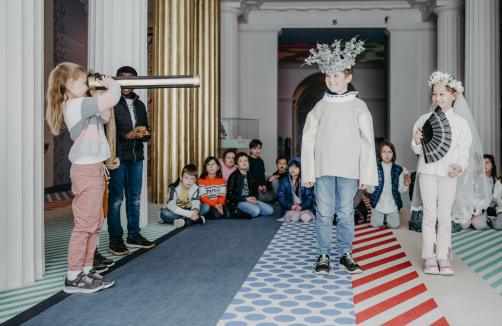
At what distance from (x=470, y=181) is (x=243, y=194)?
2.93 meters

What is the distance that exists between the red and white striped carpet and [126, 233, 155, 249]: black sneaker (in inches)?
66.4

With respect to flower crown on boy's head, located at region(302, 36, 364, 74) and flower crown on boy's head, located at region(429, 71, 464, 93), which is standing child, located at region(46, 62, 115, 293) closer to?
flower crown on boy's head, located at region(302, 36, 364, 74)

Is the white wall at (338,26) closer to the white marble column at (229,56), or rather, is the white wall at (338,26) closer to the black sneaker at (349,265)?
the white marble column at (229,56)

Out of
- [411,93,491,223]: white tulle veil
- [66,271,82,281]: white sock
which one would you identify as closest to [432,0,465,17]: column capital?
[411,93,491,223]: white tulle veil

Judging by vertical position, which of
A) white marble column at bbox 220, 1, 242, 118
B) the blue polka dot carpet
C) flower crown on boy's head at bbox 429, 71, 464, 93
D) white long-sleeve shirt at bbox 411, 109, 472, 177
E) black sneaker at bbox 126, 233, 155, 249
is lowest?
the blue polka dot carpet

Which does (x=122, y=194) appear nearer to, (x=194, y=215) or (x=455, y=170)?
(x=194, y=215)

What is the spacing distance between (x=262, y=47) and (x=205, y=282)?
954cm

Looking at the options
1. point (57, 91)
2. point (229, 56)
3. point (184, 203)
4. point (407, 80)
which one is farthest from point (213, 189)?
point (407, 80)

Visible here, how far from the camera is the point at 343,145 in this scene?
3033mm

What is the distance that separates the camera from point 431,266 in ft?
9.90

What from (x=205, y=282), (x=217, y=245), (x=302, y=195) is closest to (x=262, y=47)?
(x=302, y=195)

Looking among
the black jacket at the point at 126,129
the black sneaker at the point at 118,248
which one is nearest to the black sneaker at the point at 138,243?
the black sneaker at the point at 118,248

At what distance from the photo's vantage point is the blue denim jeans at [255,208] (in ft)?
17.6

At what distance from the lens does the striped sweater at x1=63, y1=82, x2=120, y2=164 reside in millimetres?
2491
